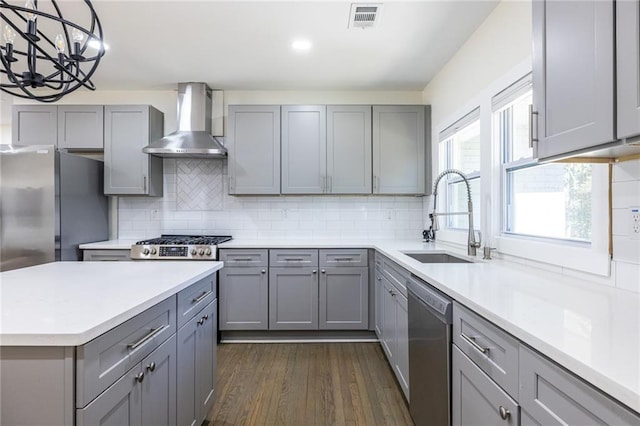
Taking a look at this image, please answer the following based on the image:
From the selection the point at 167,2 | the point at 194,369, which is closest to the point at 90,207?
the point at 167,2

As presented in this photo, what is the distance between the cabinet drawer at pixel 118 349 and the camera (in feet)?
2.92

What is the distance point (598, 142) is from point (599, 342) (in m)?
0.59

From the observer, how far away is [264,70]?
10.5 ft

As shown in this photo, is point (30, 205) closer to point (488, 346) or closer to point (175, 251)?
point (175, 251)

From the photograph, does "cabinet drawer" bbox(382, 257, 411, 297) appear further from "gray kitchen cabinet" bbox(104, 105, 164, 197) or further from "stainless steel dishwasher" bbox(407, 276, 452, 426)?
"gray kitchen cabinet" bbox(104, 105, 164, 197)

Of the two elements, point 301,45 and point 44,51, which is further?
point 301,45

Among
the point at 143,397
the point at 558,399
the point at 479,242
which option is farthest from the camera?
the point at 479,242

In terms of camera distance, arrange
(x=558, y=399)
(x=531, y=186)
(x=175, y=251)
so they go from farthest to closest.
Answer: (x=175, y=251)
(x=531, y=186)
(x=558, y=399)

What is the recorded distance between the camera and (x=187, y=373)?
A: 1.56m

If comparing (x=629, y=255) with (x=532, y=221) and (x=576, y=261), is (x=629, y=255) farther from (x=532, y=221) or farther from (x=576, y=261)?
(x=532, y=221)

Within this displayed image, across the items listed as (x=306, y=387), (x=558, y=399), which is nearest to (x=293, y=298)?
(x=306, y=387)

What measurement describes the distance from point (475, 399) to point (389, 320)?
1.38 metres

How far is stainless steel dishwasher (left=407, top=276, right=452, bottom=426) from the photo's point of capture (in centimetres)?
142

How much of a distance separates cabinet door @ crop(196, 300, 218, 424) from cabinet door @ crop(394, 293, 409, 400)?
1.18 m
